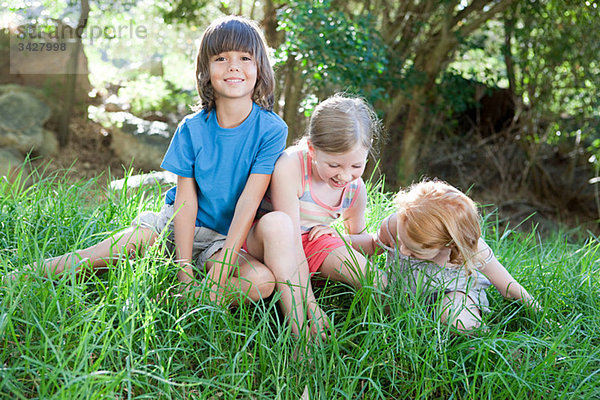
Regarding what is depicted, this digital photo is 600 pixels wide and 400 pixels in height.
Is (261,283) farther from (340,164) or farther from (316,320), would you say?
(340,164)

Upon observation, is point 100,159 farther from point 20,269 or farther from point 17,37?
point 20,269

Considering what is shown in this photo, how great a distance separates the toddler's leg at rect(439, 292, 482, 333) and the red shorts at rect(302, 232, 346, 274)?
18.0 inches

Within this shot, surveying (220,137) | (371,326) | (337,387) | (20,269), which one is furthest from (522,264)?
(20,269)

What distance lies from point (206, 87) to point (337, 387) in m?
1.25

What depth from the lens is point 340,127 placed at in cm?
207

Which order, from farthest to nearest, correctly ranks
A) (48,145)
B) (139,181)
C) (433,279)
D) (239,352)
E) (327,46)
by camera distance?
(48,145)
(327,46)
(139,181)
(433,279)
(239,352)

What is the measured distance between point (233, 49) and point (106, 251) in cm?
92

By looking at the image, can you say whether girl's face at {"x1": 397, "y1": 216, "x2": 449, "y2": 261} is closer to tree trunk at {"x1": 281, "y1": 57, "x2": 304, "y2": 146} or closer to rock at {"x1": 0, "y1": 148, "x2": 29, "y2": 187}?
tree trunk at {"x1": 281, "y1": 57, "x2": 304, "y2": 146}

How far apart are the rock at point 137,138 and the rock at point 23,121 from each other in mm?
670

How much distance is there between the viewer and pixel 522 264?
2754mm

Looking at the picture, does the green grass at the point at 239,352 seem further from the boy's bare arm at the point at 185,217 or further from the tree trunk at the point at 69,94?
the tree trunk at the point at 69,94

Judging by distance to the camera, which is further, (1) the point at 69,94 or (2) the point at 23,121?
(1) the point at 69,94

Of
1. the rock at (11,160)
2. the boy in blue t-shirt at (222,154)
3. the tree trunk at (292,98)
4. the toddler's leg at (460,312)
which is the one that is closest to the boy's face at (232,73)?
the boy in blue t-shirt at (222,154)

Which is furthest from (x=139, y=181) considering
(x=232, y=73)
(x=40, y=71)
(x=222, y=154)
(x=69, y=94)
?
(x=40, y=71)
